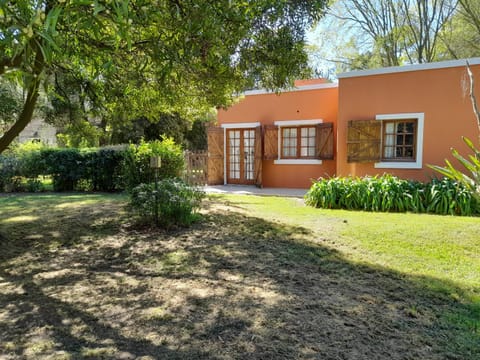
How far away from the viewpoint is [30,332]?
93.4 inches

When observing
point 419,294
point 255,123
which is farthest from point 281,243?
point 255,123

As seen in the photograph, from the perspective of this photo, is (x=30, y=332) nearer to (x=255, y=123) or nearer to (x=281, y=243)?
(x=281, y=243)

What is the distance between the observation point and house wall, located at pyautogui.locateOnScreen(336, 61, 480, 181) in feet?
26.8

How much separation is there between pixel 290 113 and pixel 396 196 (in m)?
5.27

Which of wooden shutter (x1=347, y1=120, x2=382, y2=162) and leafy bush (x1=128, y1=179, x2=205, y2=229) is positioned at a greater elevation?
wooden shutter (x1=347, y1=120, x2=382, y2=162)

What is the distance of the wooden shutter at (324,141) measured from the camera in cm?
1066

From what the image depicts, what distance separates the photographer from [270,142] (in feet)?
38.3

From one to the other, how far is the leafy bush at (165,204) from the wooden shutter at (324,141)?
6355 mm

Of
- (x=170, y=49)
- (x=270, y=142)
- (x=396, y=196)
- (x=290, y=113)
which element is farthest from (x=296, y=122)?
(x=170, y=49)

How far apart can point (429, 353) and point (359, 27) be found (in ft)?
64.4

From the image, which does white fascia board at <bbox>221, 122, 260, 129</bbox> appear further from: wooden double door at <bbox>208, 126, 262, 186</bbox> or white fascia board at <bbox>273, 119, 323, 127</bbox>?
white fascia board at <bbox>273, 119, 323, 127</bbox>

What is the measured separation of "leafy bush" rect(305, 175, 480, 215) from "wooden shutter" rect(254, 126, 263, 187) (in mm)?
4094

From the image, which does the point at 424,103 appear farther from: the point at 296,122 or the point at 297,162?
the point at 297,162

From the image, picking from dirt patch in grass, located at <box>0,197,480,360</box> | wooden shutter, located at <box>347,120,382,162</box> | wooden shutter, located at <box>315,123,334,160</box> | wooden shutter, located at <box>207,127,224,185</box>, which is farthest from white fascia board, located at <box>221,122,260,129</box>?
dirt patch in grass, located at <box>0,197,480,360</box>
